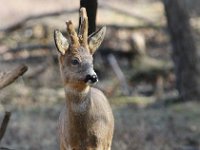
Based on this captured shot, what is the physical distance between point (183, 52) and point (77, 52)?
7444 mm

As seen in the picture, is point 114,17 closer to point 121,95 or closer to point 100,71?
point 100,71

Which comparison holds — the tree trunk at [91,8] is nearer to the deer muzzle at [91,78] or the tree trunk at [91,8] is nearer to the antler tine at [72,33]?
the antler tine at [72,33]

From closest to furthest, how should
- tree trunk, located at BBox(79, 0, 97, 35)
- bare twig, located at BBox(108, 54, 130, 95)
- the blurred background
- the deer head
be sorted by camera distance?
the deer head, tree trunk, located at BBox(79, 0, 97, 35), the blurred background, bare twig, located at BBox(108, 54, 130, 95)

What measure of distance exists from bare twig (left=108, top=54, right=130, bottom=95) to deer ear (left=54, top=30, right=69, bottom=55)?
809 cm

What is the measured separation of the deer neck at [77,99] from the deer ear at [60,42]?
23 cm

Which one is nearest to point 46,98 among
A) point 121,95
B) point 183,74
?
point 121,95

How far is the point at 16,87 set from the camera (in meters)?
13.1

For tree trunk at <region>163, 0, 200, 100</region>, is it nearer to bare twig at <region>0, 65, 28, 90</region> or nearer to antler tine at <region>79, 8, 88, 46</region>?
bare twig at <region>0, 65, 28, 90</region>

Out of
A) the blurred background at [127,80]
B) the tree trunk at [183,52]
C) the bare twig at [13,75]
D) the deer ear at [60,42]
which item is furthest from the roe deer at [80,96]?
the tree trunk at [183,52]

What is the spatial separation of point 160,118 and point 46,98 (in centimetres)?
253

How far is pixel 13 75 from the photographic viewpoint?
6039 mm

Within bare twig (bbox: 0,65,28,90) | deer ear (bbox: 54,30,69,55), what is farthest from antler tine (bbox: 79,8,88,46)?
bare twig (bbox: 0,65,28,90)

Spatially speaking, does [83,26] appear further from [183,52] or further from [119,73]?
[119,73]

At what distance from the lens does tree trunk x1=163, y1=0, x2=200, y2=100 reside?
39.1ft
